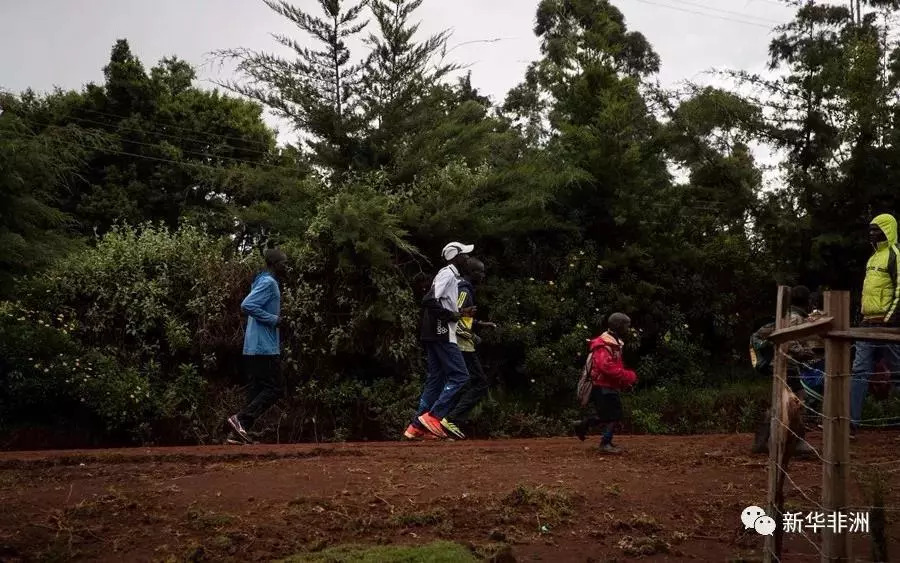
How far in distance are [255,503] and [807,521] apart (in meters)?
3.71

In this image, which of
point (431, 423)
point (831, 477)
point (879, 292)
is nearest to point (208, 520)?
point (831, 477)

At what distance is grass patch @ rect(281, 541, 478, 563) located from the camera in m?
4.86

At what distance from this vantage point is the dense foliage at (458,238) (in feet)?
37.2

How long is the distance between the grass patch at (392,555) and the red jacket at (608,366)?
144 inches

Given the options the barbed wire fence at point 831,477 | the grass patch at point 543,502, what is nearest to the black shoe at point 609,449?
the grass patch at point 543,502

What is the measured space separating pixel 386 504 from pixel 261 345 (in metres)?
3.70

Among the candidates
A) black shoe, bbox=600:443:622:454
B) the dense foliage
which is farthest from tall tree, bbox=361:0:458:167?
black shoe, bbox=600:443:622:454

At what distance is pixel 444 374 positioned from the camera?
9766 millimetres

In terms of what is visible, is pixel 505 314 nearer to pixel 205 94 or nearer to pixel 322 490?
pixel 322 490

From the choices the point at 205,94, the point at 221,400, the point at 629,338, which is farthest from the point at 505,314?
the point at 205,94

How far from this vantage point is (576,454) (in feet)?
28.9

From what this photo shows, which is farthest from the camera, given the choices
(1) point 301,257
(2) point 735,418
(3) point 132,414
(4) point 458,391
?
(2) point 735,418

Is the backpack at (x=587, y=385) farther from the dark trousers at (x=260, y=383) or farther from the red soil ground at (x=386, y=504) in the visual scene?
the dark trousers at (x=260, y=383)

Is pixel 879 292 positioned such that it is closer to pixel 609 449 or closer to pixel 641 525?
pixel 609 449
